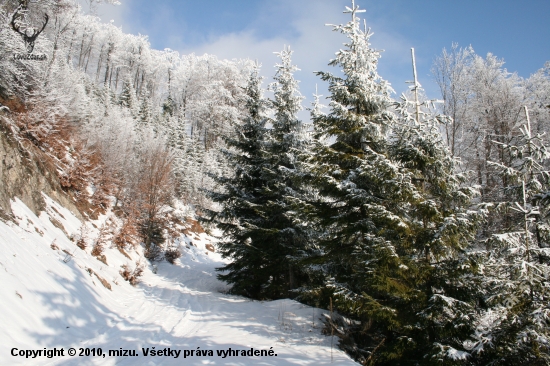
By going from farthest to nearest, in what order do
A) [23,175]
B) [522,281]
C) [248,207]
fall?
[248,207] → [23,175] → [522,281]

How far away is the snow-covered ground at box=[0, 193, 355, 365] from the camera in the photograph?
18.6 ft

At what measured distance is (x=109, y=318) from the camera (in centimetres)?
809

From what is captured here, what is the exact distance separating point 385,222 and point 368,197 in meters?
0.77

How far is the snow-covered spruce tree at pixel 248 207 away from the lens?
1267cm

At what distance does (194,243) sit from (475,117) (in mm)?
25628

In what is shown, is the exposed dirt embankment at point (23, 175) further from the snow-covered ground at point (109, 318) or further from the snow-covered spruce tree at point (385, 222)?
the snow-covered spruce tree at point (385, 222)

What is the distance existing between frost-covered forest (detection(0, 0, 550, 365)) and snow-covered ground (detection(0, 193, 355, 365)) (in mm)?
1359

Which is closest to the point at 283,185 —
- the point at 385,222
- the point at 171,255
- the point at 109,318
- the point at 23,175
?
the point at 385,222

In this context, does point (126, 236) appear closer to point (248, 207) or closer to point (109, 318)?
point (248, 207)

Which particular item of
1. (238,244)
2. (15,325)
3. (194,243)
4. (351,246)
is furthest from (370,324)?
(194,243)

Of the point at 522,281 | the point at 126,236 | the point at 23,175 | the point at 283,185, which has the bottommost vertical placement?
the point at 522,281

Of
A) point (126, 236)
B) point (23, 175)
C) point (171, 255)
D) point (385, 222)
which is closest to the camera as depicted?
point (385, 222)

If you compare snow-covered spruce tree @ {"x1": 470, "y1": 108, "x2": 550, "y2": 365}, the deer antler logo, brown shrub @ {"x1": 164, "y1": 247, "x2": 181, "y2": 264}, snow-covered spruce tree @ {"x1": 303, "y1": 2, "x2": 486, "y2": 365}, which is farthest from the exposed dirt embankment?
snow-covered spruce tree @ {"x1": 470, "y1": 108, "x2": 550, "y2": 365}

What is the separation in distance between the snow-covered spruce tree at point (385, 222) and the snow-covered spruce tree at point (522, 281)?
1.70 ft
